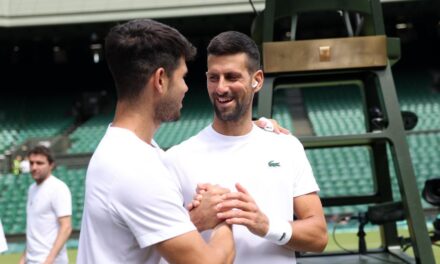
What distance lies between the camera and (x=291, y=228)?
7.35 ft

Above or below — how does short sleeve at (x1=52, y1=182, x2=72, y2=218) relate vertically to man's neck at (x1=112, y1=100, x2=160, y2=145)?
below

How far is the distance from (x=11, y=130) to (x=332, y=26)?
40.9ft

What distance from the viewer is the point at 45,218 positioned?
17.0ft

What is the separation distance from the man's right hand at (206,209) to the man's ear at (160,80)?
14.8 inches

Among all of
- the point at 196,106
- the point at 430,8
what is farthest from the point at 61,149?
the point at 430,8

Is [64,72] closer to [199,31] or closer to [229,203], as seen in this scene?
[199,31]

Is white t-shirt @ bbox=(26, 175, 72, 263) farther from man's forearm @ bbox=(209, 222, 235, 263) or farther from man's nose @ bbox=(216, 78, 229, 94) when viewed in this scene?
man's forearm @ bbox=(209, 222, 235, 263)

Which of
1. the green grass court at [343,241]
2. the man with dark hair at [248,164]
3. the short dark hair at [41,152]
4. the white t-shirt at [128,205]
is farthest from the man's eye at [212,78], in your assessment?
the green grass court at [343,241]

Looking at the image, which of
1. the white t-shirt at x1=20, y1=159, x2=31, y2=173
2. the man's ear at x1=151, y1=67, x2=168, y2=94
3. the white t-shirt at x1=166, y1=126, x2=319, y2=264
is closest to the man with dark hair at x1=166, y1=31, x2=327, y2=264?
the white t-shirt at x1=166, y1=126, x2=319, y2=264

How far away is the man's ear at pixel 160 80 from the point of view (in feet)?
5.69

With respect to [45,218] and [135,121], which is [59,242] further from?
[135,121]

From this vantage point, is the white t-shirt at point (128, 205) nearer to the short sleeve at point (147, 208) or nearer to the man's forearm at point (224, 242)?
the short sleeve at point (147, 208)

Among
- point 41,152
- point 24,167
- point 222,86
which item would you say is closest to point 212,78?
point 222,86

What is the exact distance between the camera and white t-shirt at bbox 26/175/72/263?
5.12 meters
